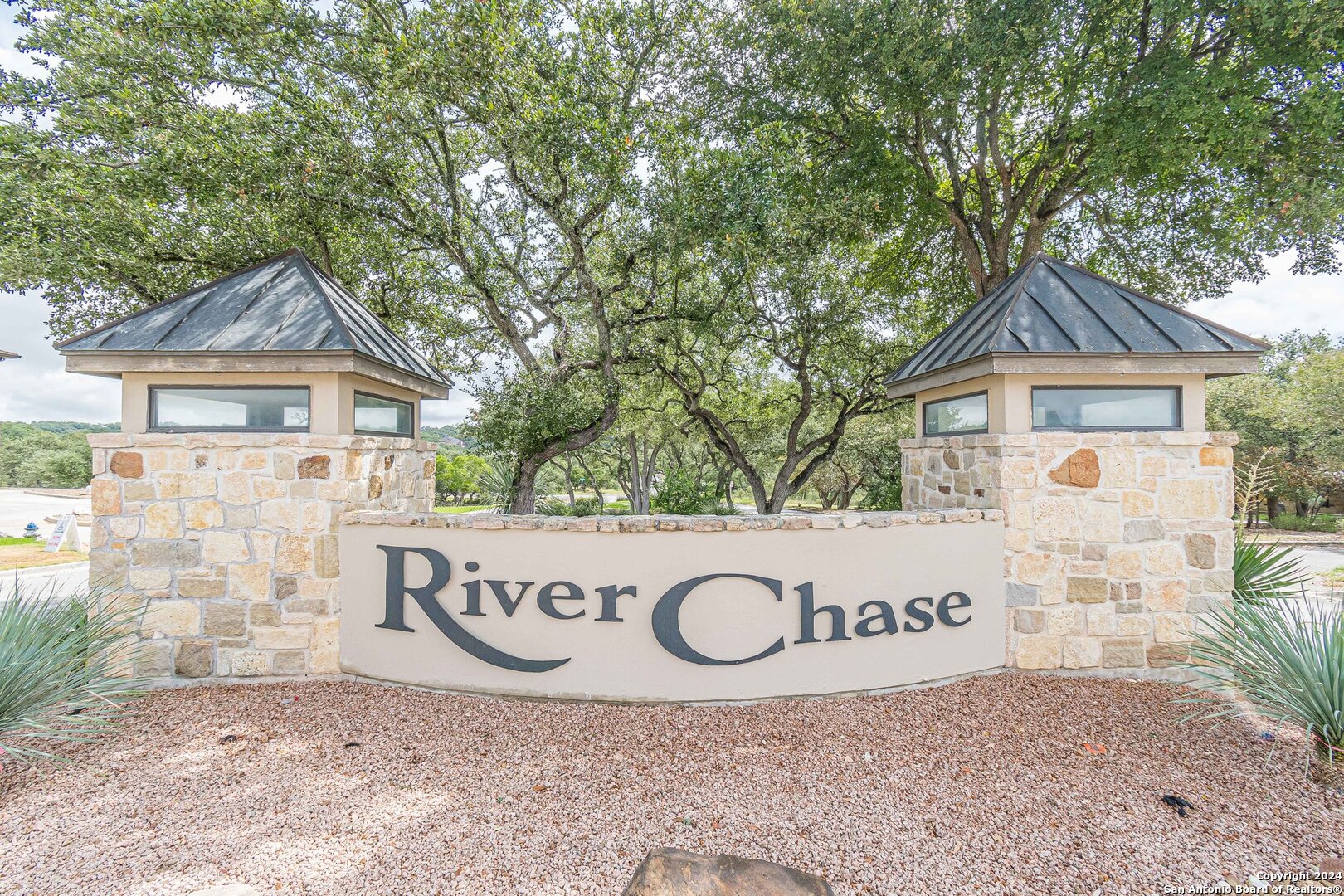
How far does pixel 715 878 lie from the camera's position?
2.26 metres

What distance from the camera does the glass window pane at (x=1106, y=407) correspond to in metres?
A: 4.61

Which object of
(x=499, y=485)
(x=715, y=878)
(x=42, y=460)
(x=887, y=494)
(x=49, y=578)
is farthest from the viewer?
(x=42, y=460)

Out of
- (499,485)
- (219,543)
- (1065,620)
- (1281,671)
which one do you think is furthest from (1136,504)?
(499,485)

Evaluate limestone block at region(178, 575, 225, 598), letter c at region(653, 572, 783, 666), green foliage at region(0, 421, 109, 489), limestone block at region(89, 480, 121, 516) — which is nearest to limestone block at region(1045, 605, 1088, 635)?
letter c at region(653, 572, 783, 666)

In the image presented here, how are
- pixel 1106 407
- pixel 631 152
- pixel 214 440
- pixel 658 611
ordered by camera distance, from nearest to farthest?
1. pixel 658 611
2. pixel 214 440
3. pixel 1106 407
4. pixel 631 152

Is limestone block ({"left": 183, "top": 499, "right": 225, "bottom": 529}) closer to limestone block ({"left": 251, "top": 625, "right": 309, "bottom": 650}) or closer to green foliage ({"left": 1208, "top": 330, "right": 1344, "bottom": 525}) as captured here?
limestone block ({"left": 251, "top": 625, "right": 309, "bottom": 650})

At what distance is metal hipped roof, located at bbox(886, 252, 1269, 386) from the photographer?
4.48m

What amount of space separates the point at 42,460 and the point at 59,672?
55420mm

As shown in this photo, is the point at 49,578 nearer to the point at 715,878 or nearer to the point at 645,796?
the point at 645,796

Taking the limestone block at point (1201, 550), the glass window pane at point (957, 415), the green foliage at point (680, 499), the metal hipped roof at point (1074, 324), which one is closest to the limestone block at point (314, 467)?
the metal hipped roof at point (1074, 324)

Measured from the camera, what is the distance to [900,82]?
7156 mm

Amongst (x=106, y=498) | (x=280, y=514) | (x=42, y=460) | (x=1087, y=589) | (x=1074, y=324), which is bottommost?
(x=1087, y=589)

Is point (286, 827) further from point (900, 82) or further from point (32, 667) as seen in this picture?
point (900, 82)

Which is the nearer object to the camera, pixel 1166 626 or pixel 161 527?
pixel 161 527
